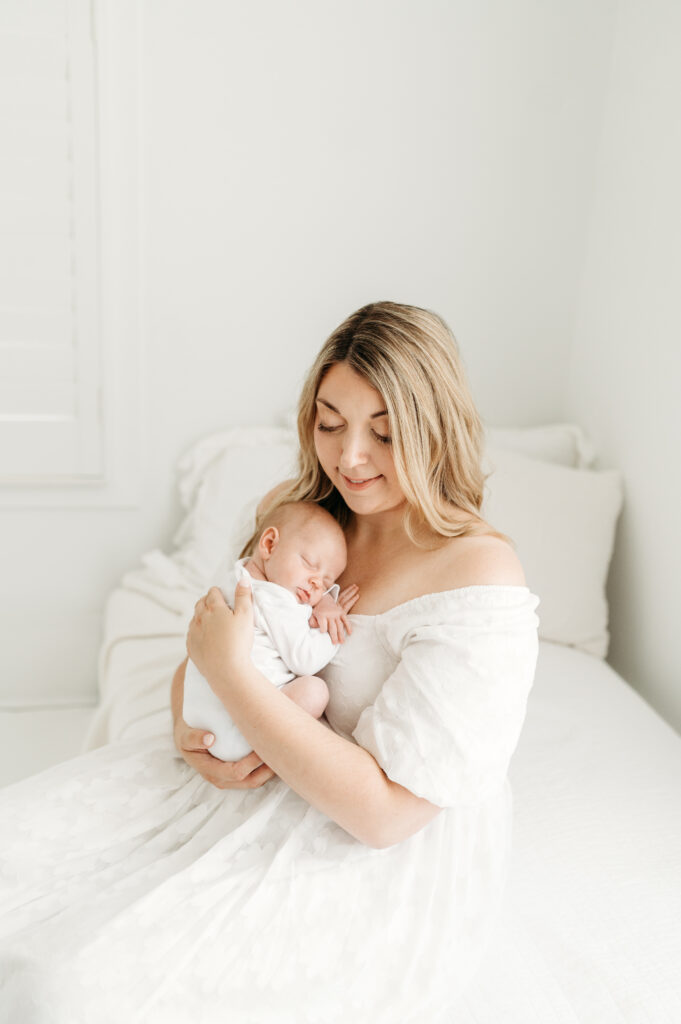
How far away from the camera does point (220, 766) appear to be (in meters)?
1.13

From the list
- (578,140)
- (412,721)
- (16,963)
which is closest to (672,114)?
(578,140)

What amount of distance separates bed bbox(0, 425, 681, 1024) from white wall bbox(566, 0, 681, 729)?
8 cm

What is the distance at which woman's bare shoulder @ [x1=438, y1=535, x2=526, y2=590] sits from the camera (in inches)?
41.6

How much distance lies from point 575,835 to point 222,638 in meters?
0.63

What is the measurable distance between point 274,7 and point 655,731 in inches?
67.8

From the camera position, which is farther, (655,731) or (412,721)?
(655,731)

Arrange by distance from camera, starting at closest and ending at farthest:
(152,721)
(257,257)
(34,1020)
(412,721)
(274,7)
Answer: (34,1020), (412,721), (152,721), (274,7), (257,257)

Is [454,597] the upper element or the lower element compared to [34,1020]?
upper

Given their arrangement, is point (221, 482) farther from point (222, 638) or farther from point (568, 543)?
point (222, 638)

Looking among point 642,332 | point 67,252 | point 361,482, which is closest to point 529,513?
point 642,332

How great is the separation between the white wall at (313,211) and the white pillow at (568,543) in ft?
1.42

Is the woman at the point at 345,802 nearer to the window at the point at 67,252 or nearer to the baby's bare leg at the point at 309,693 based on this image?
the baby's bare leg at the point at 309,693

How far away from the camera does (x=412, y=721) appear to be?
3.23 feet

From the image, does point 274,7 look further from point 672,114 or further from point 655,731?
point 655,731
